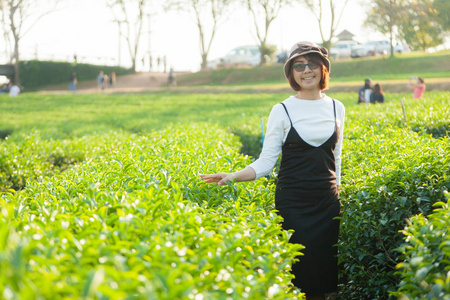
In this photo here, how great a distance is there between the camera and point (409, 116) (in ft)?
31.6

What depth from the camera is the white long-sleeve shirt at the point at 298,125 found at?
12.4ft

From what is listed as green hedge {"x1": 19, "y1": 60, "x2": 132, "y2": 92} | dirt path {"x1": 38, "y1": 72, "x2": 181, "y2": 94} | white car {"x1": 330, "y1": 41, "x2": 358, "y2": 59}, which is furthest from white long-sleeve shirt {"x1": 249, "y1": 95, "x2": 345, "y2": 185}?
white car {"x1": 330, "y1": 41, "x2": 358, "y2": 59}

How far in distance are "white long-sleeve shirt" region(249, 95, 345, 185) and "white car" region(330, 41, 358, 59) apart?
44.5 meters

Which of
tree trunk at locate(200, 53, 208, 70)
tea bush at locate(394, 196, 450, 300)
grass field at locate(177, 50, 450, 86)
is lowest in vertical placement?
tea bush at locate(394, 196, 450, 300)

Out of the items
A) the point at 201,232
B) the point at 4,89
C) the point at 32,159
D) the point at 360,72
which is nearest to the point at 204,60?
the point at 360,72

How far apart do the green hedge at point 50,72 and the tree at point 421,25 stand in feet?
84.3

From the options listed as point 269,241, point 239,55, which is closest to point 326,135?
point 269,241

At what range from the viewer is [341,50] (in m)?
48.4

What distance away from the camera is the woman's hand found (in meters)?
3.82

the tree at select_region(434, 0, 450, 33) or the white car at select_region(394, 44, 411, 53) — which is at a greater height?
the tree at select_region(434, 0, 450, 33)

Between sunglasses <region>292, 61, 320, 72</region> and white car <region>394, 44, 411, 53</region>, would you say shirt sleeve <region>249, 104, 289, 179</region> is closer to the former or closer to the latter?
sunglasses <region>292, 61, 320, 72</region>

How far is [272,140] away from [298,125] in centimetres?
22

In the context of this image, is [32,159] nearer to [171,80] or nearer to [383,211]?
[383,211]

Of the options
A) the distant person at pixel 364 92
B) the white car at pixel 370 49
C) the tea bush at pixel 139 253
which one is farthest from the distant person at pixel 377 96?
the white car at pixel 370 49
